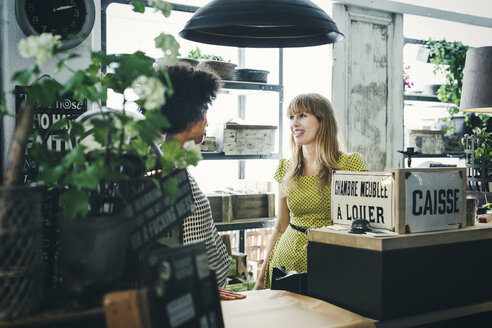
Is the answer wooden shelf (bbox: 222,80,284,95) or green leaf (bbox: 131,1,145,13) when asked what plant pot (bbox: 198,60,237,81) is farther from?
green leaf (bbox: 131,1,145,13)

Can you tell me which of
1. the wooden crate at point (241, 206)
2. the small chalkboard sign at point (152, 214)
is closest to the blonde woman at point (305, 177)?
the wooden crate at point (241, 206)

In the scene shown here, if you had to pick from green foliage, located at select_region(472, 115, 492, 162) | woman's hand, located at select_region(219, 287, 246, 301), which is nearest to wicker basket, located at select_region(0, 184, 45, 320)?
woman's hand, located at select_region(219, 287, 246, 301)

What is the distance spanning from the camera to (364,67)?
14.2 feet

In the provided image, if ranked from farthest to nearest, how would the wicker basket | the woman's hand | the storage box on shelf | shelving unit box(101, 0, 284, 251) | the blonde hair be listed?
the storage box on shelf
shelving unit box(101, 0, 284, 251)
the blonde hair
the woman's hand
the wicker basket

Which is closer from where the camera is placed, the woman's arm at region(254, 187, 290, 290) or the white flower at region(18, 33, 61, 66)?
the white flower at region(18, 33, 61, 66)

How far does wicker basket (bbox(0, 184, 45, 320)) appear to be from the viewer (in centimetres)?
85

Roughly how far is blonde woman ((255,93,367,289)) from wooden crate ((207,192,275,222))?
641 mm

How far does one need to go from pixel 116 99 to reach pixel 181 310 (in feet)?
9.13

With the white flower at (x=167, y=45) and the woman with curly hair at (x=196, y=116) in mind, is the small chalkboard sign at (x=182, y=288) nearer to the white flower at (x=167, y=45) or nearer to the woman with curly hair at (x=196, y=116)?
the white flower at (x=167, y=45)

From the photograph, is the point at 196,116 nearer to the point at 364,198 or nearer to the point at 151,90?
the point at 364,198

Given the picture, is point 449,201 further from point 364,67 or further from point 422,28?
point 422,28

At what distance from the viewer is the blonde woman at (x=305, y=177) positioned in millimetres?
2736

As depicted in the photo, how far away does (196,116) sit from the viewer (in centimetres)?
209

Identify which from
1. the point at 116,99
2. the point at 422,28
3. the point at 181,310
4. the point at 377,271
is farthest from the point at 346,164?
the point at 422,28
